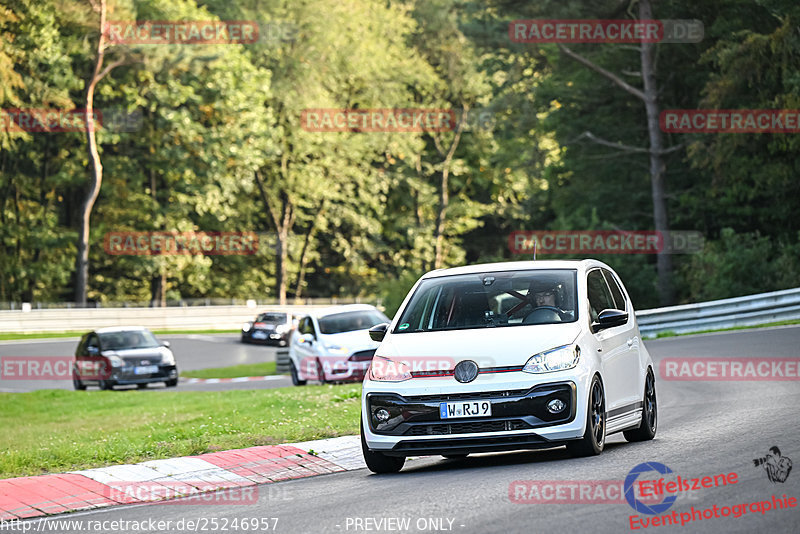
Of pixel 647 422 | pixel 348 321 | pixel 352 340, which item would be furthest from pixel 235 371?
pixel 647 422

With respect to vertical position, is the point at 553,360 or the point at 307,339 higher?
the point at 553,360

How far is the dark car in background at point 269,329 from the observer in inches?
2060

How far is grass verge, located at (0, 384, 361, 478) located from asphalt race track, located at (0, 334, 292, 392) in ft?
19.8

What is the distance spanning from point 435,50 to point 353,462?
71424mm

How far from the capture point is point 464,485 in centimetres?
905

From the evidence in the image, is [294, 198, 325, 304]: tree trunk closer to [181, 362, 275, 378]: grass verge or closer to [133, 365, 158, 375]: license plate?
[181, 362, 275, 378]: grass verge

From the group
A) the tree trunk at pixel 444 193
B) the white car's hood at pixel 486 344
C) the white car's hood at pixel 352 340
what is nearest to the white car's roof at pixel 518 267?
the white car's hood at pixel 486 344

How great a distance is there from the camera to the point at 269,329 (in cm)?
5259

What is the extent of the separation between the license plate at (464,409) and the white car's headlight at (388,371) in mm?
414

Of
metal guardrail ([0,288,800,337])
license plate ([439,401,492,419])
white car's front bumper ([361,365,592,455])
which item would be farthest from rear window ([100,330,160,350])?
license plate ([439,401,492,419])

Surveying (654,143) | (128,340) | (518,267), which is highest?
(654,143)

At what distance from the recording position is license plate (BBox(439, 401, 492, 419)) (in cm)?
973

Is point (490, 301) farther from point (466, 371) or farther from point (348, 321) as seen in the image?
point (348, 321)

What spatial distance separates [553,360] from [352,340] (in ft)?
49.5
